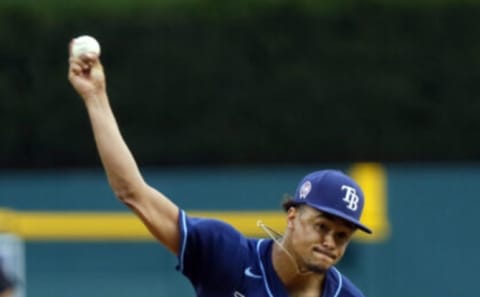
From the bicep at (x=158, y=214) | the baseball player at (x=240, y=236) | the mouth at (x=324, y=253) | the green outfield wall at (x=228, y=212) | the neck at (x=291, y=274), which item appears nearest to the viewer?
the baseball player at (x=240, y=236)

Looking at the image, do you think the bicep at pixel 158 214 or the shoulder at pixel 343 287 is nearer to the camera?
the bicep at pixel 158 214

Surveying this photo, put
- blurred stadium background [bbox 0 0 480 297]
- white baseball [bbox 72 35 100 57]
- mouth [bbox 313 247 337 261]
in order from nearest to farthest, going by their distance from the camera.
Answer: white baseball [bbox 72 35 100 57], mouth [bbox 313 247 337 261], blurred stadium background [bbox 0 0 480 297]

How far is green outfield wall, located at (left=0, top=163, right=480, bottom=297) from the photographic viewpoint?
12.6 metres

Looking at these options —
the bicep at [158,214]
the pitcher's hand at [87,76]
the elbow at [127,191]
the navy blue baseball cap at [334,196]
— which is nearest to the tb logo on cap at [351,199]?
the navy blue baseball cap at [334,196]

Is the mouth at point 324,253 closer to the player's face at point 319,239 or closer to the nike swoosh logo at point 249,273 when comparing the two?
the player's face at point 319,239

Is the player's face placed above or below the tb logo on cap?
below

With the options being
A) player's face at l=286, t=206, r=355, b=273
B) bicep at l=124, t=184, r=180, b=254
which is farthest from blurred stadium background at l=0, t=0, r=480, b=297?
bicep at l=124, t=184, r=180, b=254

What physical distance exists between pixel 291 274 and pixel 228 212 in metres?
6.92

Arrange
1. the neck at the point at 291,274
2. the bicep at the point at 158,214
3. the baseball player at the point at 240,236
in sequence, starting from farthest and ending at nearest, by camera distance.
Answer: the neck at the point at 291,274 → the bicep at the point at 158,214 → the baseball player at the point at 240,236

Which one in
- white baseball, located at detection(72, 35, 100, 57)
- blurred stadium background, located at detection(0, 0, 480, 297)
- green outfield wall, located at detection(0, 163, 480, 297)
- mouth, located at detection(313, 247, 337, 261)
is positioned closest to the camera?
white baseball, located at detection(72, 35, 100, 57)

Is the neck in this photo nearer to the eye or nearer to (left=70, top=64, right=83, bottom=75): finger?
the eye

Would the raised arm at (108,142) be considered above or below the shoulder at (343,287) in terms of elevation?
above

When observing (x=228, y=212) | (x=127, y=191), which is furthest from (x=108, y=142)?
(x=228, y=212)

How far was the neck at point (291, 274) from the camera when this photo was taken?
5609 millimetres
